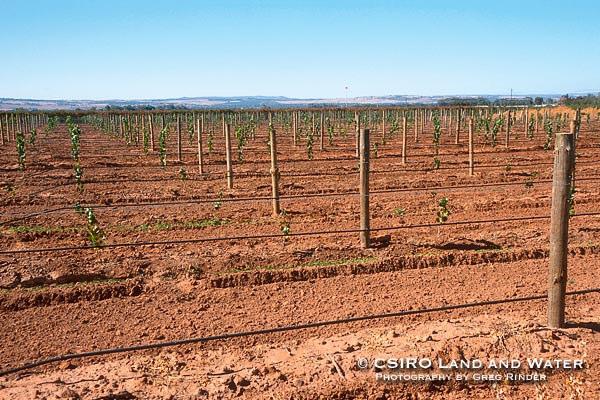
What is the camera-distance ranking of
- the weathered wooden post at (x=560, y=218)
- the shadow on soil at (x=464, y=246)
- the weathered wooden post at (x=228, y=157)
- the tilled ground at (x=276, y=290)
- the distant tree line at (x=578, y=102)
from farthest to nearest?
the distant tree line at (x=578, y=102), the weathered wooden post at (x=228, y=157), the shadow on soil at (x=464, y=246), the weathered wooden post at (x=560, y=218), the tilled ground at (x=276, y=290)

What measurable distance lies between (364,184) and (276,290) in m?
2.26

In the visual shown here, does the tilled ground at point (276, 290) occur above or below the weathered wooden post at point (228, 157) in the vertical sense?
below

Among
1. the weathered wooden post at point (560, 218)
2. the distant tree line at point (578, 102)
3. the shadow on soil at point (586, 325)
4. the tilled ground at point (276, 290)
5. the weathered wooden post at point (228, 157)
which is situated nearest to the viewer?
the tilled ground at point (276, 290)

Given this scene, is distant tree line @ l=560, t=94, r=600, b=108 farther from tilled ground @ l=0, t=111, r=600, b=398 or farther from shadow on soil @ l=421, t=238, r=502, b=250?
shadow on soil @ l=421, t=238, r=502, b=250

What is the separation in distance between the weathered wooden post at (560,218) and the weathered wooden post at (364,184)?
3.44 meters

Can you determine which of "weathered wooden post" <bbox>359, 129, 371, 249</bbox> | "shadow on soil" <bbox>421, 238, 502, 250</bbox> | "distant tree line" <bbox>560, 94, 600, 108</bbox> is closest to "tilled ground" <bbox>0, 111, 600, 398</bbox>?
"shadow on soil" <bbox>421, 238, 502, 250</bbox>

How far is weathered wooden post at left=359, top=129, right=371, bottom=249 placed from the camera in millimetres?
8167

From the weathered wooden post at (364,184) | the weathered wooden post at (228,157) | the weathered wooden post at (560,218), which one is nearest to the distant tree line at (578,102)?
the weathered wooden post at (228,157)

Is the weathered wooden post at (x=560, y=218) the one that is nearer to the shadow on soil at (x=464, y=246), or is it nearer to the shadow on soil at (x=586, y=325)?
the shadow on soil at (x=586, y=325)

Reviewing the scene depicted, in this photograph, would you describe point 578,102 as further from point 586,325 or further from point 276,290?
point 586,325

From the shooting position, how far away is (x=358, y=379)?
4426 millimetres

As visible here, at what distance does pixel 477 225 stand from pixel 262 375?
6.81 meters

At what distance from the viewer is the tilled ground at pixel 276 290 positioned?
4516 mm

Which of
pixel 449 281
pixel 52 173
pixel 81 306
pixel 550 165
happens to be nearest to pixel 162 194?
pixel 52 173
